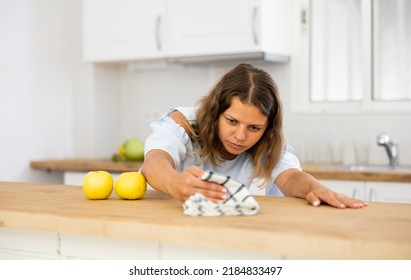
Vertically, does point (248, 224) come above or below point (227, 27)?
below

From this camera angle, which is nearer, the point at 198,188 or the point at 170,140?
the point at 198,188

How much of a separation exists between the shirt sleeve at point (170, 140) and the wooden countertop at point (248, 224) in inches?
8.2

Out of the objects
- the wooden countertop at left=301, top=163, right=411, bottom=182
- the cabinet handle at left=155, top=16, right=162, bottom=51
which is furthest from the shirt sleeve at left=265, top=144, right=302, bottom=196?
the cabinet handle at left=155, top=16, right=162, bottom=51

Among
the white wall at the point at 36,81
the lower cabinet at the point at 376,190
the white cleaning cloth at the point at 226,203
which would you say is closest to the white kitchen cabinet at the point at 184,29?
the white wall at the point at 36,81

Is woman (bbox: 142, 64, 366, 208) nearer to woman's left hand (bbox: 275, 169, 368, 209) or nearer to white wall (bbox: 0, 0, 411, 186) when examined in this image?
woman's left hand (bbox: 275, 169, 368, 209)

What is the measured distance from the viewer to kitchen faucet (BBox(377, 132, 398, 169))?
3.54 metres

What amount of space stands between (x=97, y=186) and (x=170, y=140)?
0.34 m

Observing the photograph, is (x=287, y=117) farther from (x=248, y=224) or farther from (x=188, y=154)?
(x=248, y=224)

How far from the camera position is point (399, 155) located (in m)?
3.71

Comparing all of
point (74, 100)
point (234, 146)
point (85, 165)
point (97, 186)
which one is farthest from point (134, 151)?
point (97, 186)

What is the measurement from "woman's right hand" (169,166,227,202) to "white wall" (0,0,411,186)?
2.30m

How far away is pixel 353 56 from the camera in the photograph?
3.87m

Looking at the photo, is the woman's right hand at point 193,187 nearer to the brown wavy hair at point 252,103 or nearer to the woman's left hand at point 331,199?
the woman's left hand at point 331,199
